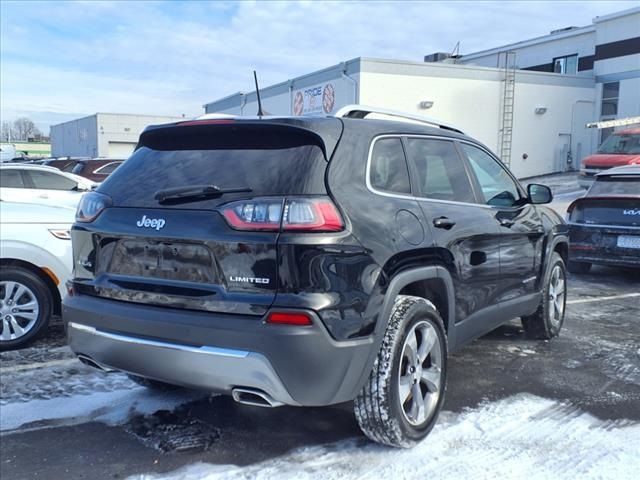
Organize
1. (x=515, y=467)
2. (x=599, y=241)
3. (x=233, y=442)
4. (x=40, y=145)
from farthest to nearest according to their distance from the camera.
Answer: (x=40, y=145) < (x=599, y=241) < (x=233, y=442) < (x=515, y=467)

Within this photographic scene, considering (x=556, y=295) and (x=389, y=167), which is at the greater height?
(x=389, y=167)

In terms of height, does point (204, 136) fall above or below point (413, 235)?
above

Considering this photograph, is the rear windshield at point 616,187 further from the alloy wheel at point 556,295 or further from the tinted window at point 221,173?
the tinted window at point 221,173

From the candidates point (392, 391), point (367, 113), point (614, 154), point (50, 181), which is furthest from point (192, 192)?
point (614, 154)

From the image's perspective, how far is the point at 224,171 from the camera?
10.4 feet

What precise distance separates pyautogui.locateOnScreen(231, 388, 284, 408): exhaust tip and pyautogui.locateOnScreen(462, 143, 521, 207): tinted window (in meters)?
2.26

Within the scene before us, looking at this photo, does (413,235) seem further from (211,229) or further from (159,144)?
(159,144)

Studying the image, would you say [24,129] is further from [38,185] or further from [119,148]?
[38,185]

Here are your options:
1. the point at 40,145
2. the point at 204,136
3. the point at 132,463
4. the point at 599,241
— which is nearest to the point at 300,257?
the point at 204,136

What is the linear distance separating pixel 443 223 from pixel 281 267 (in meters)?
1.26

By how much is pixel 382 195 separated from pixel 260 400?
120cm

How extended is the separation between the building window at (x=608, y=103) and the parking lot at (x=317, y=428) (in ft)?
84.8

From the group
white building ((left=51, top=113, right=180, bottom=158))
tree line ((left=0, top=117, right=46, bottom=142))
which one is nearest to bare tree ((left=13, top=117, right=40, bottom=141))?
tree line ((left=0, top=117, right=46, bottom=142))

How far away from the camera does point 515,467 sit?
3.23 meters
